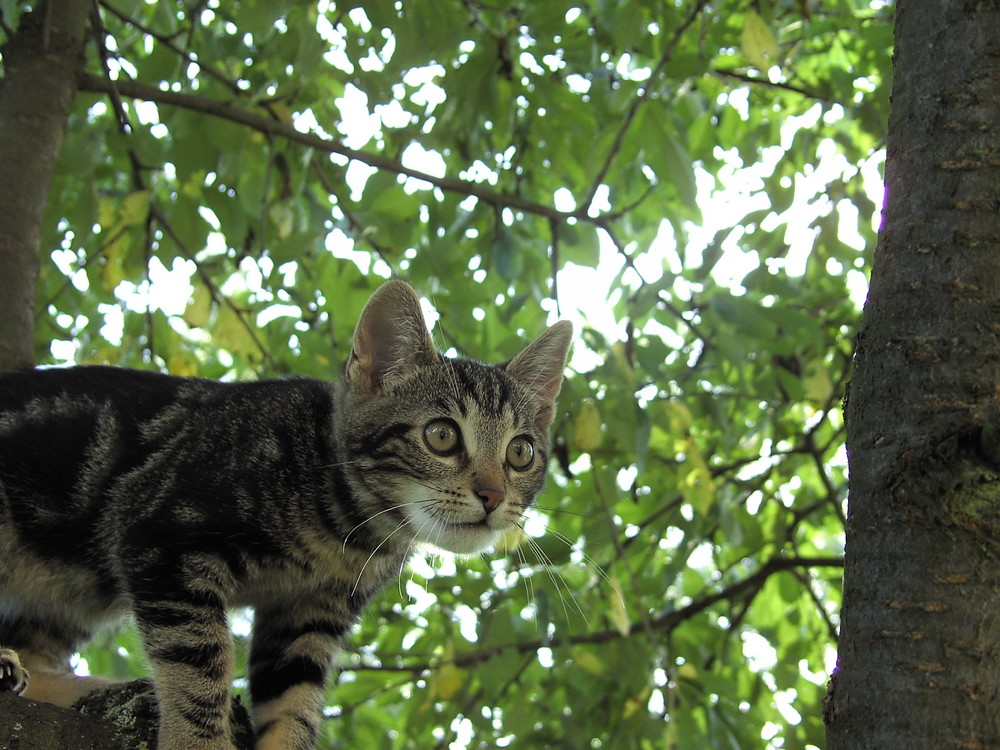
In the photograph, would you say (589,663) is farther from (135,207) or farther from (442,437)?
(135,207)

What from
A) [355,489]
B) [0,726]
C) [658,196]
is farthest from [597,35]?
[0,726]

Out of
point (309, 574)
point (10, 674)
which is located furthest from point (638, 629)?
point (10, 674)

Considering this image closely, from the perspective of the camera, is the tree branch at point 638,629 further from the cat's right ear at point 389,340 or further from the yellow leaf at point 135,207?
the yellow leaf at point 135,207

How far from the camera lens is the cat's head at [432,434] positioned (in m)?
3.10

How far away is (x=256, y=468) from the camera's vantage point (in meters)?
2.94

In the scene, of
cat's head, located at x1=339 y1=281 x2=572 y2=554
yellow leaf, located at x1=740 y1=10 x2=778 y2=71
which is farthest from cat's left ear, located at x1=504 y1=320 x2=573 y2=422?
yellow leaf, located at x1=740 y1=10 x2=778 y2=71

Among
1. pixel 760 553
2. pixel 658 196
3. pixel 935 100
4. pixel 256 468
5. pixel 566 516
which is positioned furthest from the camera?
pixel 760 553

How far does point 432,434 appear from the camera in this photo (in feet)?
10.6

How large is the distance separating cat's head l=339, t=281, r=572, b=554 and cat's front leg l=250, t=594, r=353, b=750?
14.1 inches

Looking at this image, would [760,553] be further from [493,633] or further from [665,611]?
[493,633]

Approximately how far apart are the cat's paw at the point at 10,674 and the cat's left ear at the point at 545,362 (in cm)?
192

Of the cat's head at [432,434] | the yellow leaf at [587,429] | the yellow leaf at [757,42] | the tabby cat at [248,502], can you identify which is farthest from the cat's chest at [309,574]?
the yellow leaf at [757,42]

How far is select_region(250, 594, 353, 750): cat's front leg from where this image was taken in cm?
296

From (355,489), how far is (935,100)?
2.01 m
